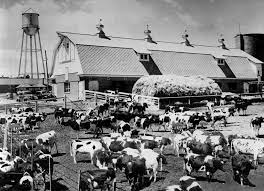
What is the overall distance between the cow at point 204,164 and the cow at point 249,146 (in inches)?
83.5

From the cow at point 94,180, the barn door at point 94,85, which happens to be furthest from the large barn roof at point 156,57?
the cow at point 94,180

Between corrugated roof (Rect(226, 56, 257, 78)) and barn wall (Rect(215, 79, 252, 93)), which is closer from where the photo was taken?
barn wall (Rect(215, 79, 252, 93))

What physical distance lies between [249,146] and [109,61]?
2638cm

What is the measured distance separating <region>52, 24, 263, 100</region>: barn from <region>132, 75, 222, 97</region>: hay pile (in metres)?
5.48

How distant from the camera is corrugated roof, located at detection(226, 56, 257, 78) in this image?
159 ft

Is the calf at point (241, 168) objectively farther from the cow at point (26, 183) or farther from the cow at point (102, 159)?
the cow at point (26, 183)

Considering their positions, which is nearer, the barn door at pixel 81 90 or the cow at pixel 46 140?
the cow at pixel 46 140

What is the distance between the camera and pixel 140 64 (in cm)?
4056

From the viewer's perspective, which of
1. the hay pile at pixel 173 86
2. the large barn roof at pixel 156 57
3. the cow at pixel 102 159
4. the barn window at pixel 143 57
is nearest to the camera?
the cow at pixel 102 159

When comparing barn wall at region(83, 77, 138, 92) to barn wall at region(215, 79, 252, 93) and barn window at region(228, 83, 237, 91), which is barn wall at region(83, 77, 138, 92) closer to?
Answer: barn wall at region(215, 79, 252, 93)

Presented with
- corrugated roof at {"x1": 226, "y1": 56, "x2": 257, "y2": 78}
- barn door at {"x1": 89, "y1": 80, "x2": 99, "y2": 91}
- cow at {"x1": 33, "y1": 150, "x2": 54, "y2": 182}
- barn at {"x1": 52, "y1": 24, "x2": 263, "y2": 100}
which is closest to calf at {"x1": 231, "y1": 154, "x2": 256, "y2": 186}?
cow at {"x1": 33, "y1": 150, "x2": 54, "y2": 182}

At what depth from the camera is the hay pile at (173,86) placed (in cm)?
3081

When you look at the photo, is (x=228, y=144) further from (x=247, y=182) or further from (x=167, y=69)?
(x=167, y=69)

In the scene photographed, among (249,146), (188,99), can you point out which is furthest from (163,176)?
(188,99)
